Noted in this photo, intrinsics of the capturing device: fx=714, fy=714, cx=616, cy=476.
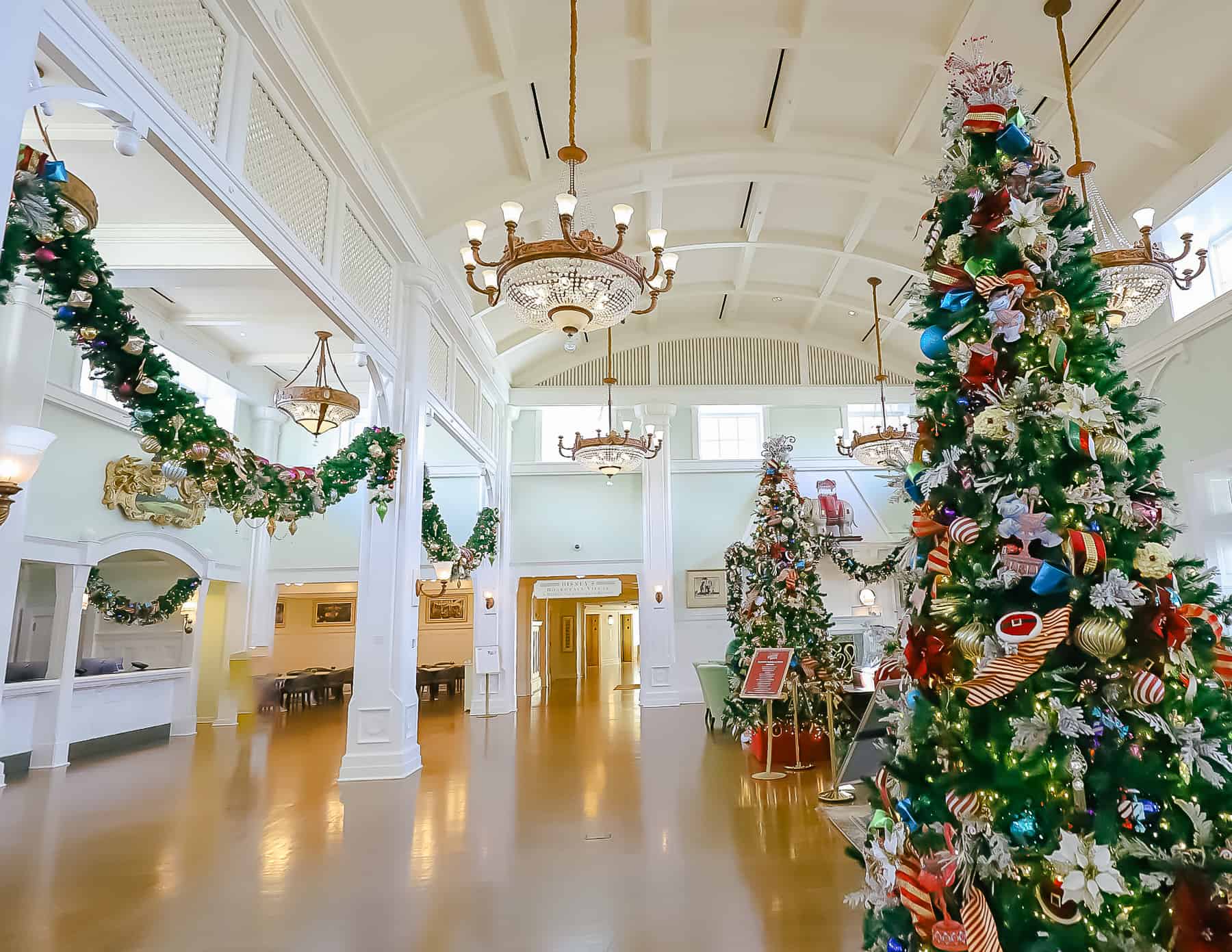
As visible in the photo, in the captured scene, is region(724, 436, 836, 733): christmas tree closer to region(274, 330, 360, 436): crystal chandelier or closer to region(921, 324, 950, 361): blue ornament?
region(274, 330, 360, 436): crystal chandelier

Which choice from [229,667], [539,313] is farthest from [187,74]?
[229,667]

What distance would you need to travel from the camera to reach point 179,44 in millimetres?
3873

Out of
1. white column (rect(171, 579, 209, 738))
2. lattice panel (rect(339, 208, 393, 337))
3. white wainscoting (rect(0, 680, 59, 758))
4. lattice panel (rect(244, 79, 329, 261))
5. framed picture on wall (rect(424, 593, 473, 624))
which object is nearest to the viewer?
lattice panel (rect(244, 79, 329, 261))

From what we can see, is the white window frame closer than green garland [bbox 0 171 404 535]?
No

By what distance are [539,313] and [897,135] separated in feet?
16.8

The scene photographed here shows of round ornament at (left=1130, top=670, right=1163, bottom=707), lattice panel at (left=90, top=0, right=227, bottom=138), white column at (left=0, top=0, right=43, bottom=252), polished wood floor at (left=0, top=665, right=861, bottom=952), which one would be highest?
lattice panel at (left=90, top=0, right=227, bottom=138)

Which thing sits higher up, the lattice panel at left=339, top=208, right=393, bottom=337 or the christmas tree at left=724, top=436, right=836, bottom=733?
the lattice panel at left=339, top=208, right=393, bottom=337

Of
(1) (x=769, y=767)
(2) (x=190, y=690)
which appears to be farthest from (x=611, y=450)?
(2) (x=190, y=690)

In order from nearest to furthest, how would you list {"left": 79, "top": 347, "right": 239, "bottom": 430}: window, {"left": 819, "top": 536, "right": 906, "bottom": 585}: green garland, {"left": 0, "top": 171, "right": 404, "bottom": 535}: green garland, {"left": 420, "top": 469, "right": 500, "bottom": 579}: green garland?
{"left": 0, "top": 171, "right": 404, "bottom": 535}: green garland → {"left": 819, "top": 536, "right": 906, "bottom": 585}: green garland → {"left": 420, "top": 469, "right": 500, "bottom": 579}: green garland → {"left": 79, "top": 347, "right": 239, "bottom": 430}: window

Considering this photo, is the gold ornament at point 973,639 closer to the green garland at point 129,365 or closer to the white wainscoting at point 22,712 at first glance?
the green garland at point 129,365

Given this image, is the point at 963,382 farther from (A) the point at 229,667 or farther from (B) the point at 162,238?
(A) the point at 229,667

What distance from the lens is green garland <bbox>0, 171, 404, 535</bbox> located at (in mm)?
2938

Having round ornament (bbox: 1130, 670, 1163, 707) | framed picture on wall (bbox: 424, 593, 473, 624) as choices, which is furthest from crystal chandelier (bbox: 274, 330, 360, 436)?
framed picture on wall (bbox: 424, 593, 473, 624)

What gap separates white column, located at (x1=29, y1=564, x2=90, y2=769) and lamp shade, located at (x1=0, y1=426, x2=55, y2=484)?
5.51 meters
